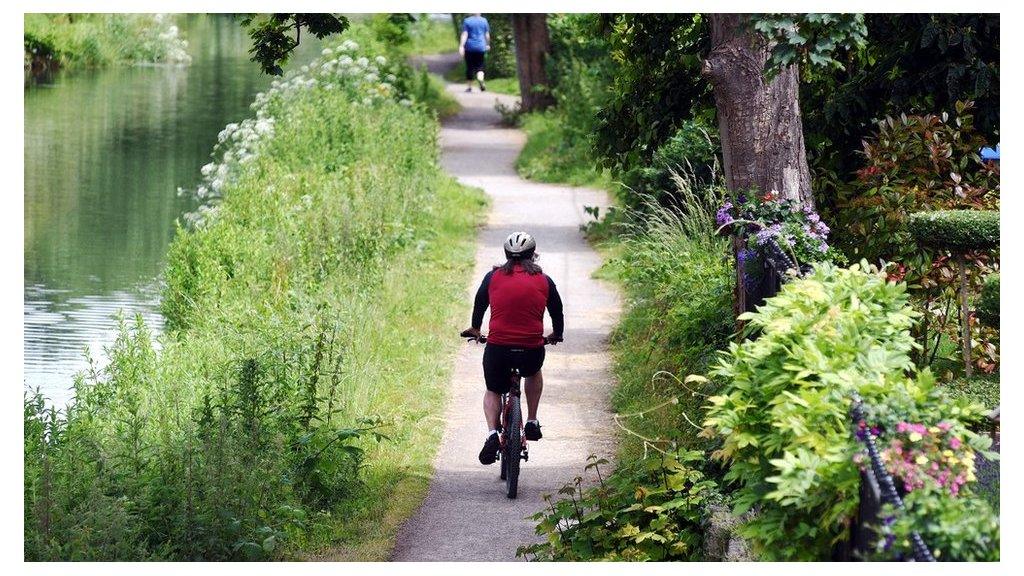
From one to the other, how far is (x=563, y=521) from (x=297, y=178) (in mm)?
9096

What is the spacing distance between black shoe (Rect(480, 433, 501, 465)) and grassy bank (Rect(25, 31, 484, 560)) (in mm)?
437

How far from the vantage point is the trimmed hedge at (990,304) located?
7172 millimetres

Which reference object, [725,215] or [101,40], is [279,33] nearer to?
[725,215]

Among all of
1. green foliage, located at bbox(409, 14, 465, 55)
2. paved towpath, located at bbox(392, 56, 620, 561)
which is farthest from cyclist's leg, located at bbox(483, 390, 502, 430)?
green foliage, located at bbox(409, 14, 465, 55)

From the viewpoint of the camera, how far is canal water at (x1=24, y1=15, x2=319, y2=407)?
1413 cm

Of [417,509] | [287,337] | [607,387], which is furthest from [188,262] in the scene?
[417,509]

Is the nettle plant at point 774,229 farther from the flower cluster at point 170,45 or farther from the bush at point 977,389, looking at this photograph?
the flower cluster at point 170,45

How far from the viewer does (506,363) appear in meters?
8.35

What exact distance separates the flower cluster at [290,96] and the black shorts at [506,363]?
10265 millimetres

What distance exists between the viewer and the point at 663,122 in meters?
10.2

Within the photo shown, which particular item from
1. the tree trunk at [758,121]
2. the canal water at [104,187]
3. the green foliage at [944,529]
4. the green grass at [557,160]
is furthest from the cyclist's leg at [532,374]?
the green grass at [557,160]

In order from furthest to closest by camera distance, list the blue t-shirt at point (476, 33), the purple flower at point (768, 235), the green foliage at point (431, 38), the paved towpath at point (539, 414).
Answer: the green foliage at point (431, 38)
the blue t-shirt at point (476, 33)
the purple flower at point (768, 235)
the paved towpath at point (539, 414)

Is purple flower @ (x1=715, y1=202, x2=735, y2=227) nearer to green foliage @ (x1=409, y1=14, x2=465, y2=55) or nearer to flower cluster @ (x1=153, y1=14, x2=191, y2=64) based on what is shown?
flower cluster @ (x1=153, y1=14, x2=191, y2=64)

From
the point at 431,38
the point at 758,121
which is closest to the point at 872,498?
the point at 758,121
